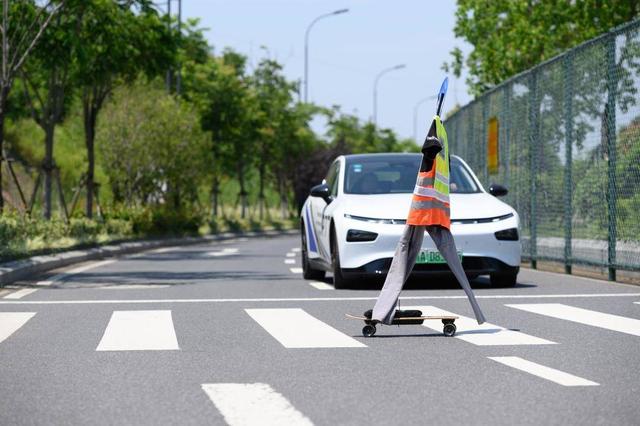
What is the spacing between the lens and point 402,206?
1341 centimetres

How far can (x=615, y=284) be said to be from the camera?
1395cm

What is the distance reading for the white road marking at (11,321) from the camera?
932 centimetres

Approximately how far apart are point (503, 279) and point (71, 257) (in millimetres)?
9575

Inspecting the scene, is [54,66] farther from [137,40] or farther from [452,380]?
[452,380]

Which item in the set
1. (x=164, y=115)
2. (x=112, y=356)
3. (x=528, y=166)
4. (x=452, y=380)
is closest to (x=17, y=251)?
(x=528, y=166)

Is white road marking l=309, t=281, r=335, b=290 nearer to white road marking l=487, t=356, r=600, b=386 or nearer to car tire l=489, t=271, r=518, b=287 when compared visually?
car tire l=489, t=271, r=518, b=287

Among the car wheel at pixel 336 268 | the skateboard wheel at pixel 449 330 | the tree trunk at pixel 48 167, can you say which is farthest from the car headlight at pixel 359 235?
the tree trunk at pixel 48 167

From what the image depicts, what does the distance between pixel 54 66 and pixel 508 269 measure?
42.7 ft

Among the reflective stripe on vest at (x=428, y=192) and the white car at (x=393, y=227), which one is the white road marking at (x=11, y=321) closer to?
the reflective stripe on vest at (x=428, y=192)

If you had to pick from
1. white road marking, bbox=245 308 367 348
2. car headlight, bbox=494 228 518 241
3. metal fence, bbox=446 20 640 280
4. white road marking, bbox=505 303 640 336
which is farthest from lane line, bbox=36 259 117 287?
metal fence, bbox=446 20 640 280

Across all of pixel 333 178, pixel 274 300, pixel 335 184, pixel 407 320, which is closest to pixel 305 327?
pixel 407 320

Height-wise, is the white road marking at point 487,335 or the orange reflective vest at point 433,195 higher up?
the orange reflective vest at point 433,195

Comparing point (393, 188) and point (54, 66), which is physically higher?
point (54, 66)

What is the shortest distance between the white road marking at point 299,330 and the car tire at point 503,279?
3448 millimetres
